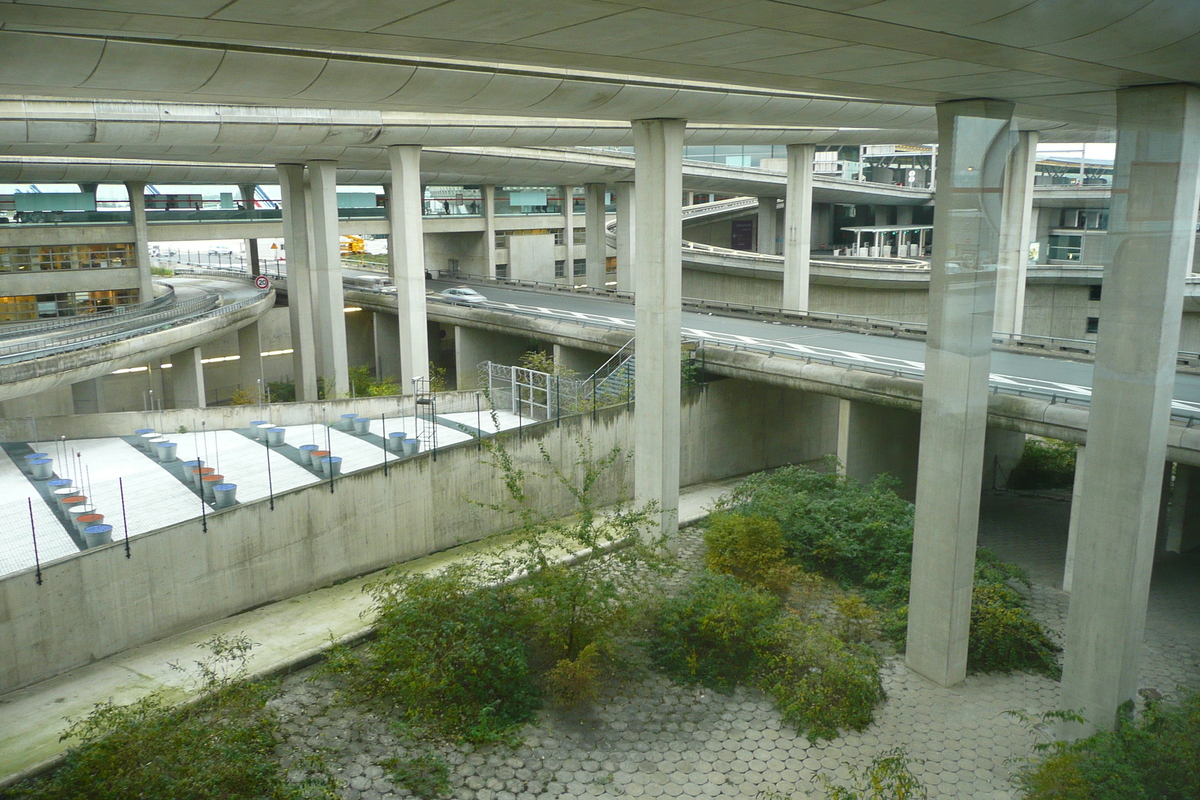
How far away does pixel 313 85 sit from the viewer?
43.7ft

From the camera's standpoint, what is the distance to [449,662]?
12438 mm

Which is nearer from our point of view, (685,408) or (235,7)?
(235,7)

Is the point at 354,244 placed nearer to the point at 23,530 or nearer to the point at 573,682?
the point at 23,530

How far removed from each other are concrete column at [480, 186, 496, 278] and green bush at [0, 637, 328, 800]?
47.5 m

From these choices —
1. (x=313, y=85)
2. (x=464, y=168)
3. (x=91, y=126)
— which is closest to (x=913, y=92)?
(x=313, y=85)

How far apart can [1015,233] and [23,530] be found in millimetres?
23278

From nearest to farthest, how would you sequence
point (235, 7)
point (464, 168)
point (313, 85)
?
1. point (235, 7)
2. point (313, 85)
3. point (464, 168)

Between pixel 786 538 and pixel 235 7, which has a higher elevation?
pixel 235 7

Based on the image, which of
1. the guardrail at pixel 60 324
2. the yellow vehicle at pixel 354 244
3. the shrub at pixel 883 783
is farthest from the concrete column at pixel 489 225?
the shrub at pixel 883 783

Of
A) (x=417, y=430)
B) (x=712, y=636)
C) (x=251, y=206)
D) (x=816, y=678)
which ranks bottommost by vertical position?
(x=816, y=678)

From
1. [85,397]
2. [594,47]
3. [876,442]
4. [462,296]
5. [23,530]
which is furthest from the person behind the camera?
[462,296]

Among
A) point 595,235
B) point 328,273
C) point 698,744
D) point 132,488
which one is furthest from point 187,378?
point 698,744

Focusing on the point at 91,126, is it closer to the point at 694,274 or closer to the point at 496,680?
the point at 496,680

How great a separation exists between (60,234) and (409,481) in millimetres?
29342
